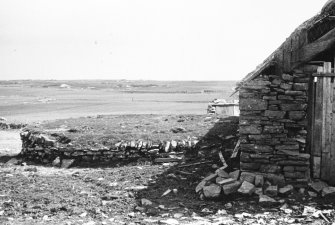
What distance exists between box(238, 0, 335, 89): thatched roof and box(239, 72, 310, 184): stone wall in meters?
0.34

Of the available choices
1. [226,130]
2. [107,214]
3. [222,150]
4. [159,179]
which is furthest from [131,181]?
[226,130]

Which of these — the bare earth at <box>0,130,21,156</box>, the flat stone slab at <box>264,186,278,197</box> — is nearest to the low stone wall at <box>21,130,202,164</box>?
the bare earth at <box>0,130,21,156</box>

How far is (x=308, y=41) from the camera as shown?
24.9ft

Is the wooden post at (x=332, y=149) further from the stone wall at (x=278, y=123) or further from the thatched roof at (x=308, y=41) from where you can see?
the thatched roof at (x=308, y=41)

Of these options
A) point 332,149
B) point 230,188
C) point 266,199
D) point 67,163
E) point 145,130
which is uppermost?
point 332,149

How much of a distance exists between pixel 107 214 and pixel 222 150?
4.38 meters

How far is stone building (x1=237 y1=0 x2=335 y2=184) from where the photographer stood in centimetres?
790

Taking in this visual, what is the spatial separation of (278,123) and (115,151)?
5662 millimetres

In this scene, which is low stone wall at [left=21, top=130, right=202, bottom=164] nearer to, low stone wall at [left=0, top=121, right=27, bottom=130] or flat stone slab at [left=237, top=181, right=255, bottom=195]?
flat stone slab at [left=237, top=181, right=255, bottom=195]

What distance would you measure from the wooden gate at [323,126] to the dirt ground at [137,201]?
26.9 inches

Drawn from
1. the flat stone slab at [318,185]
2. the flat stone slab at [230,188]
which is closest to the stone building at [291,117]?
the flat stone slab at [318,185]

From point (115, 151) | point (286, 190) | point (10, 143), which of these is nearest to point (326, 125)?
point (286, 190)

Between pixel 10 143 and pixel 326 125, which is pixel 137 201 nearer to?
pixel 326 125

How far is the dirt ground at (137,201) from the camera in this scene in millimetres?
6887
